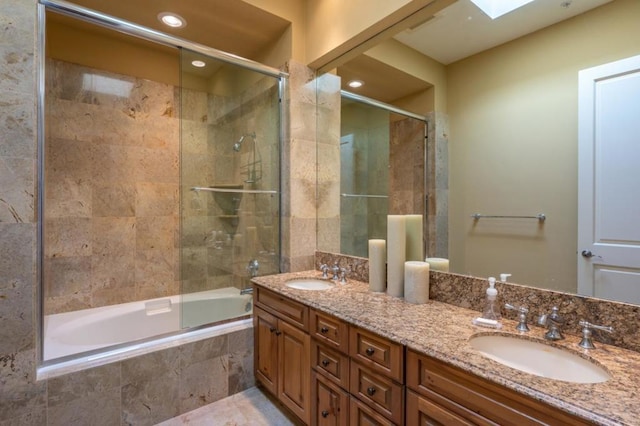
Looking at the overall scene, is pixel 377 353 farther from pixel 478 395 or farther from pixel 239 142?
pixel 239 142

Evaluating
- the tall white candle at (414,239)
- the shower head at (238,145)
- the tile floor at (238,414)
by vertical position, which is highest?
the shower head at (238,145)

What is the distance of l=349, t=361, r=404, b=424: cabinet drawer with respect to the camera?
46.6 inches

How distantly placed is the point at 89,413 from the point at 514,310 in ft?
7.15

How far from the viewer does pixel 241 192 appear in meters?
2.70

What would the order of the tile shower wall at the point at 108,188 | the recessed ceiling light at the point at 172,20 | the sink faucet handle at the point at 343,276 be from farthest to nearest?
the tile shower wall at the point at 108,188 → the recessed ceiling light at the point at 172,20 → the sink faucet handle at the point at 343,276

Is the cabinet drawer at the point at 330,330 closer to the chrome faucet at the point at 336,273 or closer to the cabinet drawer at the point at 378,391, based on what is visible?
the cabinet drawer at the point at 378,391

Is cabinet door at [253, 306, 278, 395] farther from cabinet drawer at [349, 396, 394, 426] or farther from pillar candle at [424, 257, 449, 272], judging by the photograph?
pillar candle at [424, 257, 449, 272]

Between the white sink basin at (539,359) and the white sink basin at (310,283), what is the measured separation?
1.10 m

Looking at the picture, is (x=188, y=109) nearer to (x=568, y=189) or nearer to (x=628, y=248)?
(x=568, y=189)

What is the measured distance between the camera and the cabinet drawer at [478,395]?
0.83m

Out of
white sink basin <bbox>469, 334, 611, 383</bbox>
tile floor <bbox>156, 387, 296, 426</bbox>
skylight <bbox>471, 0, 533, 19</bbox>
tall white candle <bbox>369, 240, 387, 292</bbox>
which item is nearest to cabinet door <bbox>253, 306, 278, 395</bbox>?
tile floor <bbox>156, 387, 296, 426</bbox>

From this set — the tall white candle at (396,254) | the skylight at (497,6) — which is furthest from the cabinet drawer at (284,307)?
the skylight at (497,6)

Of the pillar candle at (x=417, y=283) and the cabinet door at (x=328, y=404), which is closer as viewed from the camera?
the cabinet door at (x=328, y=404)

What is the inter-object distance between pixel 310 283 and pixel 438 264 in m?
0.92
